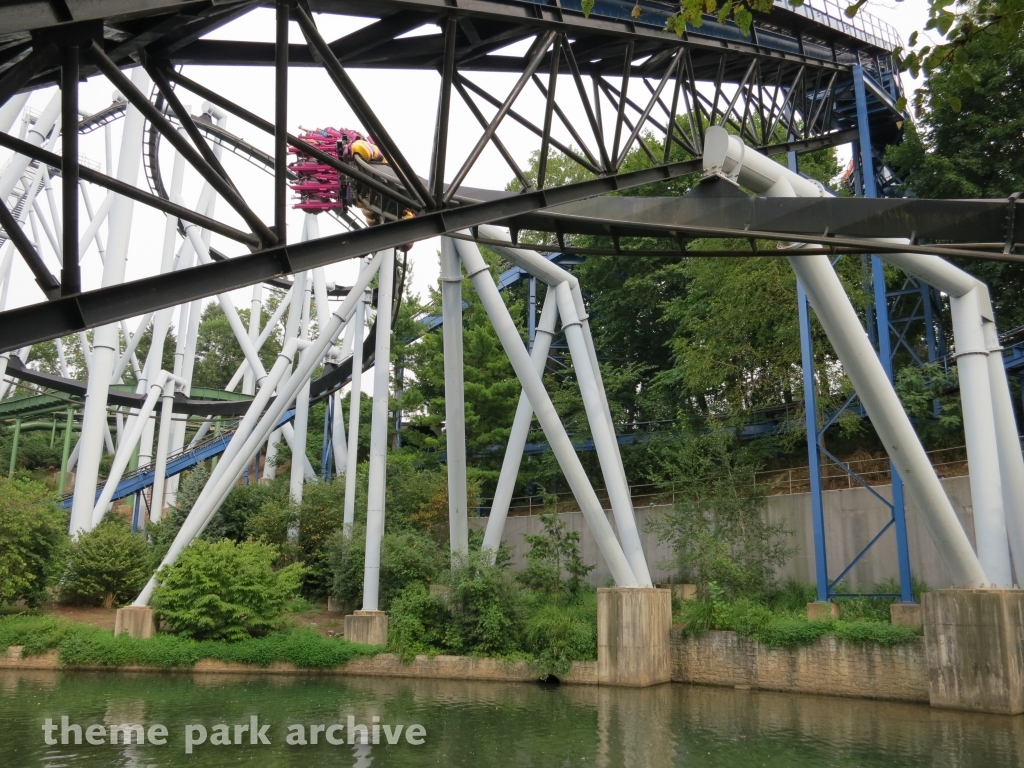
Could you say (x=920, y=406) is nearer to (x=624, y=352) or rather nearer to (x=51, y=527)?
(x=624, y=352)

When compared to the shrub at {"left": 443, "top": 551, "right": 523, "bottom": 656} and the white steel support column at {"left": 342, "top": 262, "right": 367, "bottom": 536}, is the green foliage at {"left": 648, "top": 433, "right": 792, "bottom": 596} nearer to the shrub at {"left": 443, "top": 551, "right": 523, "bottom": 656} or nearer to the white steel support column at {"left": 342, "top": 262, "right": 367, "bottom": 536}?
the shrub at {"left": 443, "top": 551, "right": 523, "bottom": 656}

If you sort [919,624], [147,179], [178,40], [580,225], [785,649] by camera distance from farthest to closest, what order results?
[147,179], [785,649], [919,624], [580,225], [178,40]

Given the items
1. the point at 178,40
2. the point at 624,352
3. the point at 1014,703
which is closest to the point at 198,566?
the point at 178,40

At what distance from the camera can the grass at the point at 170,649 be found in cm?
1924

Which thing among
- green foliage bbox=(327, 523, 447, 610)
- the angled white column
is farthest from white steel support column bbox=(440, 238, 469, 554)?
green foliage bbox=(327, 523, 447, 610)

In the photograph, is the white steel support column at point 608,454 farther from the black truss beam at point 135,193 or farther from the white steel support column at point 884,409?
the black truss beam at point 135,193

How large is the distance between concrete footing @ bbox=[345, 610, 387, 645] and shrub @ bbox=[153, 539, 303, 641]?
2.03 m

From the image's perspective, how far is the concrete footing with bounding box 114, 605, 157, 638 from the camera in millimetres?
20203

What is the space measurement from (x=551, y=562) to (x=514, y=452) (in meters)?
3.60

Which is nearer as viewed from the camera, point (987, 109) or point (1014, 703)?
point (1014, 703)

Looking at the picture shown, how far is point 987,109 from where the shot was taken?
78.2ft

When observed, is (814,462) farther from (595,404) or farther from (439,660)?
(439,660)

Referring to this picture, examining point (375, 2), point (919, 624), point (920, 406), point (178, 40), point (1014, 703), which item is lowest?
point (1014, 703)

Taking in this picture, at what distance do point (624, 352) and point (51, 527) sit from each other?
2227cm
